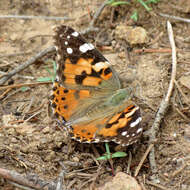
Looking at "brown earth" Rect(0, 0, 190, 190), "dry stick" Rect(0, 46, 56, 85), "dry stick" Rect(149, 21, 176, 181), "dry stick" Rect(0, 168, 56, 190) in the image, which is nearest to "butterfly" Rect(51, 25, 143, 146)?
"brown earth" Rect(0, 0, 190, 190)

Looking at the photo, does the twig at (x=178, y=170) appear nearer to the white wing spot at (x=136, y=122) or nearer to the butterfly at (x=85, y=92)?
the white wing spot at (x=136, y=122)

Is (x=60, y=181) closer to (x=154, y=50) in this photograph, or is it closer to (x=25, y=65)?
(x=25, y=65)

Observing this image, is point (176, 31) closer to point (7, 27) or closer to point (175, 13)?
point (175, 13)

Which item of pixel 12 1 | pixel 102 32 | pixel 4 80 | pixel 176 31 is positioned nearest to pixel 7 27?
pixel 12 1

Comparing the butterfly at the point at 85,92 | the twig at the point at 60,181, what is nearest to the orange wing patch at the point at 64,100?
the butterfly at the point at 85,92

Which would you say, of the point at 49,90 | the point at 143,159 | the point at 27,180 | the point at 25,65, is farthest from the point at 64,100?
the point at 143,159

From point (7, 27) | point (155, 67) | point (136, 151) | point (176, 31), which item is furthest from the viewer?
point (7, 27)
